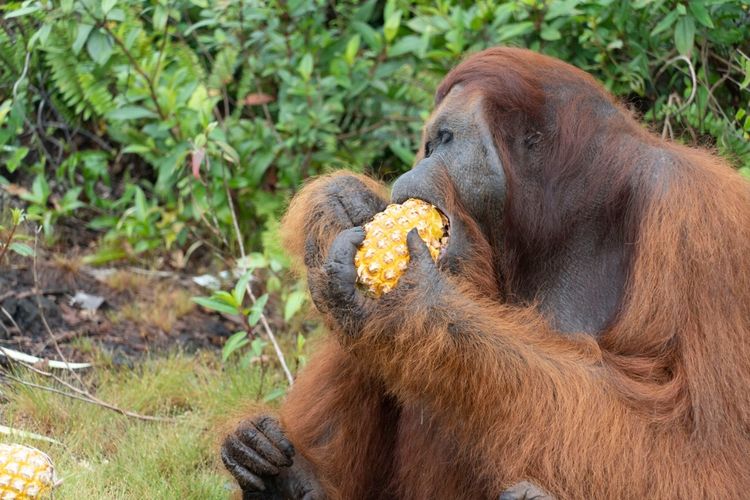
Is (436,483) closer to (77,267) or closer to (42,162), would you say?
(77,267)

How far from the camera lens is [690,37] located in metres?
5.23

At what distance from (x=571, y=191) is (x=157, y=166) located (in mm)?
3210

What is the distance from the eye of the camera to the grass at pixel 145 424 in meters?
4.48

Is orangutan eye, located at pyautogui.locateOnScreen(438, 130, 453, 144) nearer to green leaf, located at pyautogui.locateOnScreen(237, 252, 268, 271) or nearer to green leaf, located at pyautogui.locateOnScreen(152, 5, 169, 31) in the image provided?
green leaf, located at pyautogui.locateOnScreen(237, 252, 268, 271)

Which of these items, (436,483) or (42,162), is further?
(42,162)

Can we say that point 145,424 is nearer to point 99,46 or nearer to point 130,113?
point 130,113

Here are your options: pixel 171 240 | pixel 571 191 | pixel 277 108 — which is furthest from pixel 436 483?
pixel 277 108

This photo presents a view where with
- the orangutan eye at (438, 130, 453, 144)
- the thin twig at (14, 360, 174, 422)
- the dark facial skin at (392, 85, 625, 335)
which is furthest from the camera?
the thin twig at (14, 360, 174, 422)

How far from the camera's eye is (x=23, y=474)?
3951 mm

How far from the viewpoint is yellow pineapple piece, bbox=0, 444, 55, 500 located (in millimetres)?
3895

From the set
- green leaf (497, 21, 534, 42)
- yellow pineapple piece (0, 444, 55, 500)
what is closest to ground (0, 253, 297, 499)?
yellow pineapple piece (0, 444, 55, 500)

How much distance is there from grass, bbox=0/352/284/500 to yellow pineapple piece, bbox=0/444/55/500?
136 mm

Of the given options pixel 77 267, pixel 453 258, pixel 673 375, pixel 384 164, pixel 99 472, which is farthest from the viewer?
pixel 384 164

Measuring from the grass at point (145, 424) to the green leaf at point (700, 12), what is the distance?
2622 millimetres
